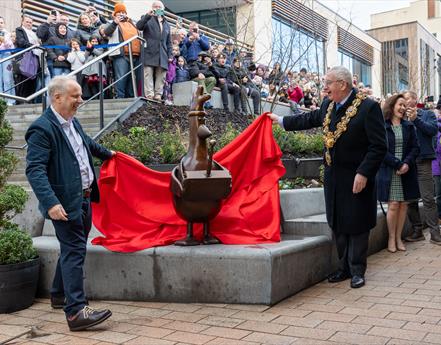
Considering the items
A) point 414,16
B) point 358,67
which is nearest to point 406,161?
point 358,67

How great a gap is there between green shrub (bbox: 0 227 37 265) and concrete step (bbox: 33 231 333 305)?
0.95 feet

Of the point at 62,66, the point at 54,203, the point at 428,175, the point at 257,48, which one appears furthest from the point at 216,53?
the point at 54,203

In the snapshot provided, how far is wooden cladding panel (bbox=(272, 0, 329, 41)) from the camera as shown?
14262mm

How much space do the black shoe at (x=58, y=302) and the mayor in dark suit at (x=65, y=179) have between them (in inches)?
19.5

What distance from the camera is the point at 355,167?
5301 mm

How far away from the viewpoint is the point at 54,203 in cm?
405

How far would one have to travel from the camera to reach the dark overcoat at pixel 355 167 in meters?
5.14

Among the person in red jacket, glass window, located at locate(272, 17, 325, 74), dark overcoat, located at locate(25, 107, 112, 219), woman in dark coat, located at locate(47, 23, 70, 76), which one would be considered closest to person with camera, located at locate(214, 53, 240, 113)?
glass window, located at locate(272, 17, 325, 74)

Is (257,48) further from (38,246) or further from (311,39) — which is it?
(38,246)

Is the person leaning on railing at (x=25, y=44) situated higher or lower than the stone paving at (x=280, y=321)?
higher

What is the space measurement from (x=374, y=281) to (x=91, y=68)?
784 cm

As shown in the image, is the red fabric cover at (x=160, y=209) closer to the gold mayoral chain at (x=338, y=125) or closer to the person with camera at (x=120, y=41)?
the gold mayoral chain at (x=338, y=125)

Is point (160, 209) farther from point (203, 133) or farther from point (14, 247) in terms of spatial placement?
point (14, 247)

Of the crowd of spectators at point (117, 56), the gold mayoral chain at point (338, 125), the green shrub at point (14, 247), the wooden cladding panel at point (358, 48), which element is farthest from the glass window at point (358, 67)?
the green shrub at point (14, 247)
